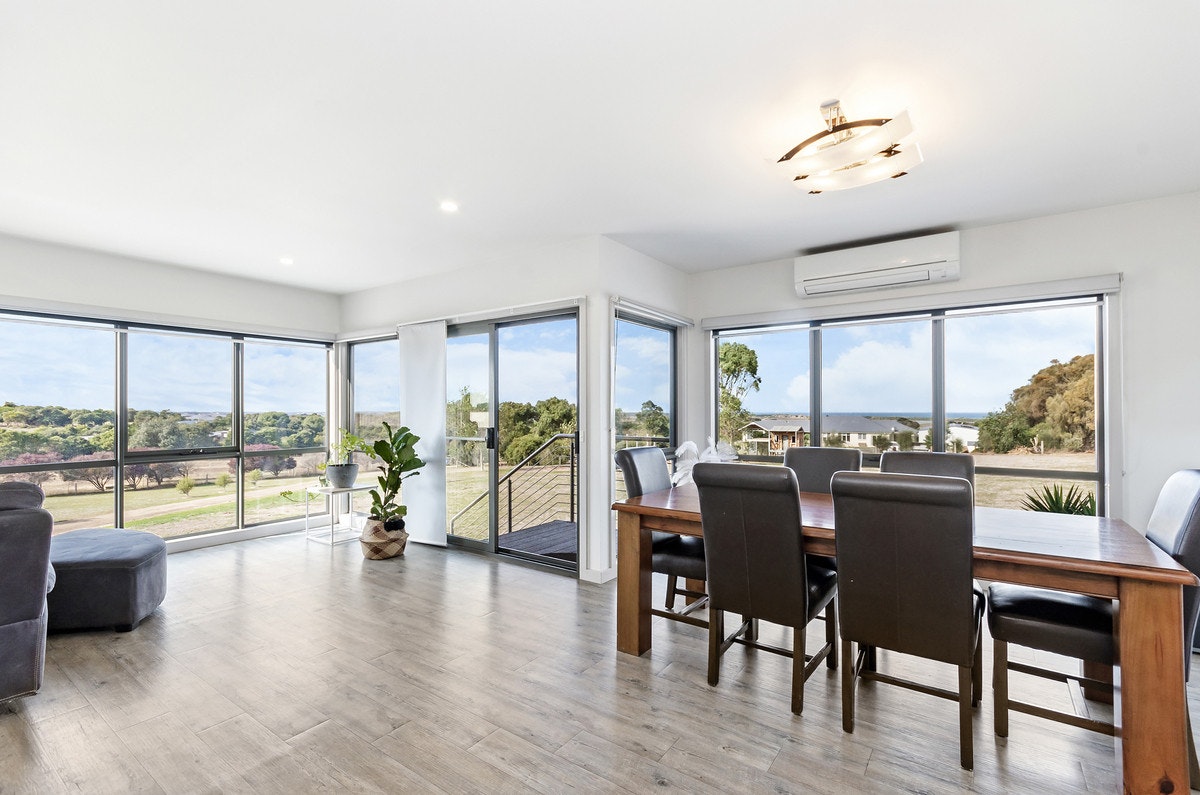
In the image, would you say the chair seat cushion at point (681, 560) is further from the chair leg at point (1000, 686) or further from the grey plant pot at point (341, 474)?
the grey plant pot at point (341, 474)

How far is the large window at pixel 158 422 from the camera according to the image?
4188 mm

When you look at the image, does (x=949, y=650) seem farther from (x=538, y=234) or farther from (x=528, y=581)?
(x=538, y=234)

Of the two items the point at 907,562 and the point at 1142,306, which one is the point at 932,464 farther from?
the point at 1142,306

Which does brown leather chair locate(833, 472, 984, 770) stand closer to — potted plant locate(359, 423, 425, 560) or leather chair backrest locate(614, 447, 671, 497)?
leather chair backrest locate(614, 447, 671, 497)

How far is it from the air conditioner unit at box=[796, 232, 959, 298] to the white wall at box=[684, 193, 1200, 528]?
39cm

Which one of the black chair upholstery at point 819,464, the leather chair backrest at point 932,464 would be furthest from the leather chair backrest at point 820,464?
the leather chair backrest at point 932,464

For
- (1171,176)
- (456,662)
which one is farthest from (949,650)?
(1171,176)

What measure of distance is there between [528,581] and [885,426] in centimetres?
298

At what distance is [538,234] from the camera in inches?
157

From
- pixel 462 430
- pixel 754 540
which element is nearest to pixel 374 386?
pixel 462 430

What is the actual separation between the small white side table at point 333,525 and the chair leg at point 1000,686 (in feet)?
15.9

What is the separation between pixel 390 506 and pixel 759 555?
3600 millimetres

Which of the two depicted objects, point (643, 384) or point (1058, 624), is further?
point (643, 384)

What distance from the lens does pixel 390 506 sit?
486 cm
